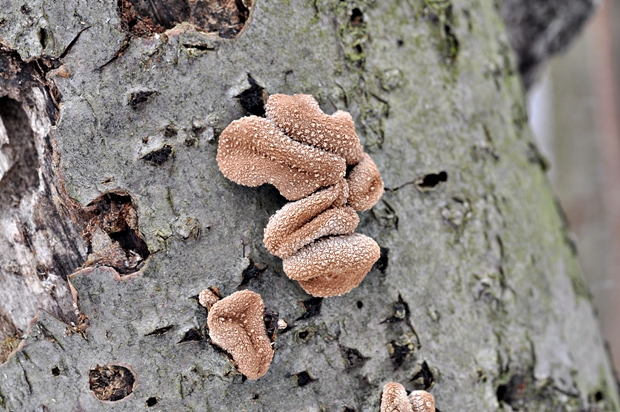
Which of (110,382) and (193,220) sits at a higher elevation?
(193,220)

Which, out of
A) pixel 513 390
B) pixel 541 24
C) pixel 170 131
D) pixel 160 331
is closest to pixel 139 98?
pixel 170 131

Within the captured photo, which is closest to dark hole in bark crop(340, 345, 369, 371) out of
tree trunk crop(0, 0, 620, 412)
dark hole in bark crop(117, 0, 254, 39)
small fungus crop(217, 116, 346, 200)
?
tree trunk crop(0, 0, 620, 412)

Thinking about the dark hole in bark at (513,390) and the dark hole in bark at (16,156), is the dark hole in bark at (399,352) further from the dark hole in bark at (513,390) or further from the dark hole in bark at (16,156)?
the dark hole in bark at (16,156)

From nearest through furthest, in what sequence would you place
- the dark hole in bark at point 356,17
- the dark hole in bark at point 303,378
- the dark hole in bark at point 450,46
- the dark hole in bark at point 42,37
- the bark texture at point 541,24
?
1. the dark hole in bark at point 42,37
2. the dark hole in bark at point 303,378
3. the dark hole in bark at point 356,17
4. the dark hole in bark at point 450,46
5. the bark texture at point 541,24

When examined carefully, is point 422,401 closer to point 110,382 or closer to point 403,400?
→ point 403,400

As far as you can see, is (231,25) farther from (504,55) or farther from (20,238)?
(504,55)

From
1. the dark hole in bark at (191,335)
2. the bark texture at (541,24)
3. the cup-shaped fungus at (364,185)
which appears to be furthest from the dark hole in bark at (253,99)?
the bark texture at (541,24)
